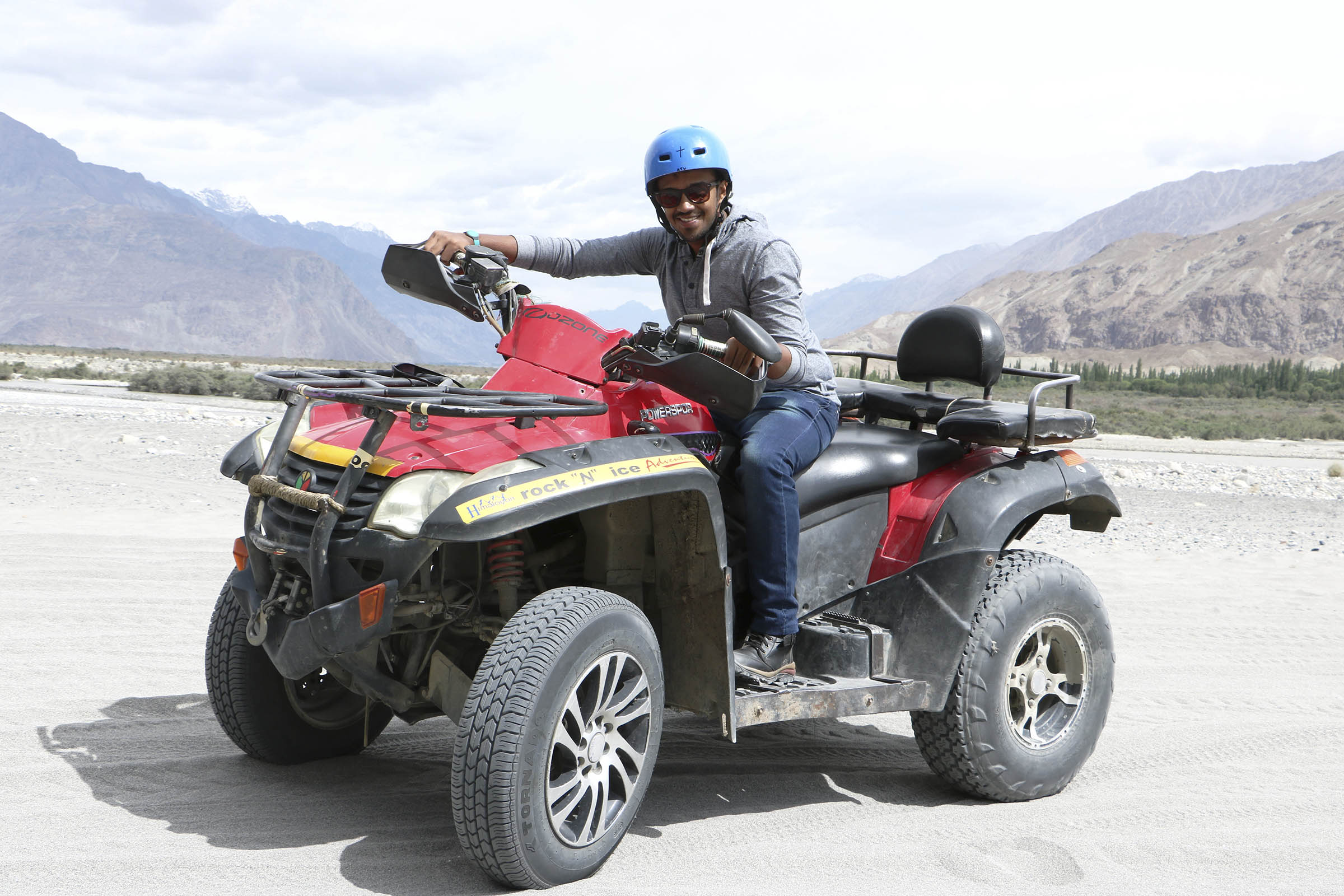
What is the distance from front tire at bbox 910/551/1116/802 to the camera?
4734 mm

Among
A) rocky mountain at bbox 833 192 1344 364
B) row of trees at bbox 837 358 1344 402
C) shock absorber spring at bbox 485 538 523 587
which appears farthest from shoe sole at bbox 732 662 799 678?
rocky mountain at bbox 833 192 1344 364

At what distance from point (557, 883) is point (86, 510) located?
29.1 feet

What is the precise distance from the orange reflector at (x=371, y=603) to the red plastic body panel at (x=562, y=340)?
1.02 m

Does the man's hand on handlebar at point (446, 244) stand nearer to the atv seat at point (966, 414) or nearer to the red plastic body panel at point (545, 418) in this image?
the red plastic body panel at point (545, 418)

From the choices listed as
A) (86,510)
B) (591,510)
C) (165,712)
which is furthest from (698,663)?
(86,510)

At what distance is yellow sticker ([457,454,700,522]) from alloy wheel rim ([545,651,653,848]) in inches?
21.6

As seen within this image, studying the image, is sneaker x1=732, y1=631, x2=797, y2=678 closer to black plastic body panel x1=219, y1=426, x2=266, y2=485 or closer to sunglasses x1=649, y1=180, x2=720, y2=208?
sunglasses x1=649, y1=180, x2=720, y2=208

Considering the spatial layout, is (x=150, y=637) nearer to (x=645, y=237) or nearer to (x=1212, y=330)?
(x=645, y=237)

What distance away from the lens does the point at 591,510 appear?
13.9ft

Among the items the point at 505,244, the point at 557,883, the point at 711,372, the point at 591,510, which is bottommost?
the point at 557,883

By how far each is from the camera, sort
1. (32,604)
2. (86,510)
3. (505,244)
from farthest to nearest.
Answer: (86,510) < (32,604) < (505,244)

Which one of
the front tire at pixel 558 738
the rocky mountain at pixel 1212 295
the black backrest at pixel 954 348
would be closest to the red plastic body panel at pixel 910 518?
the black backrest at pixel 954 348

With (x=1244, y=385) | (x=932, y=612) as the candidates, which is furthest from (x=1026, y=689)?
(x=1244, y=385)

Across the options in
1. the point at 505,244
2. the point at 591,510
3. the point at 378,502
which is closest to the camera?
the point at 378,502
